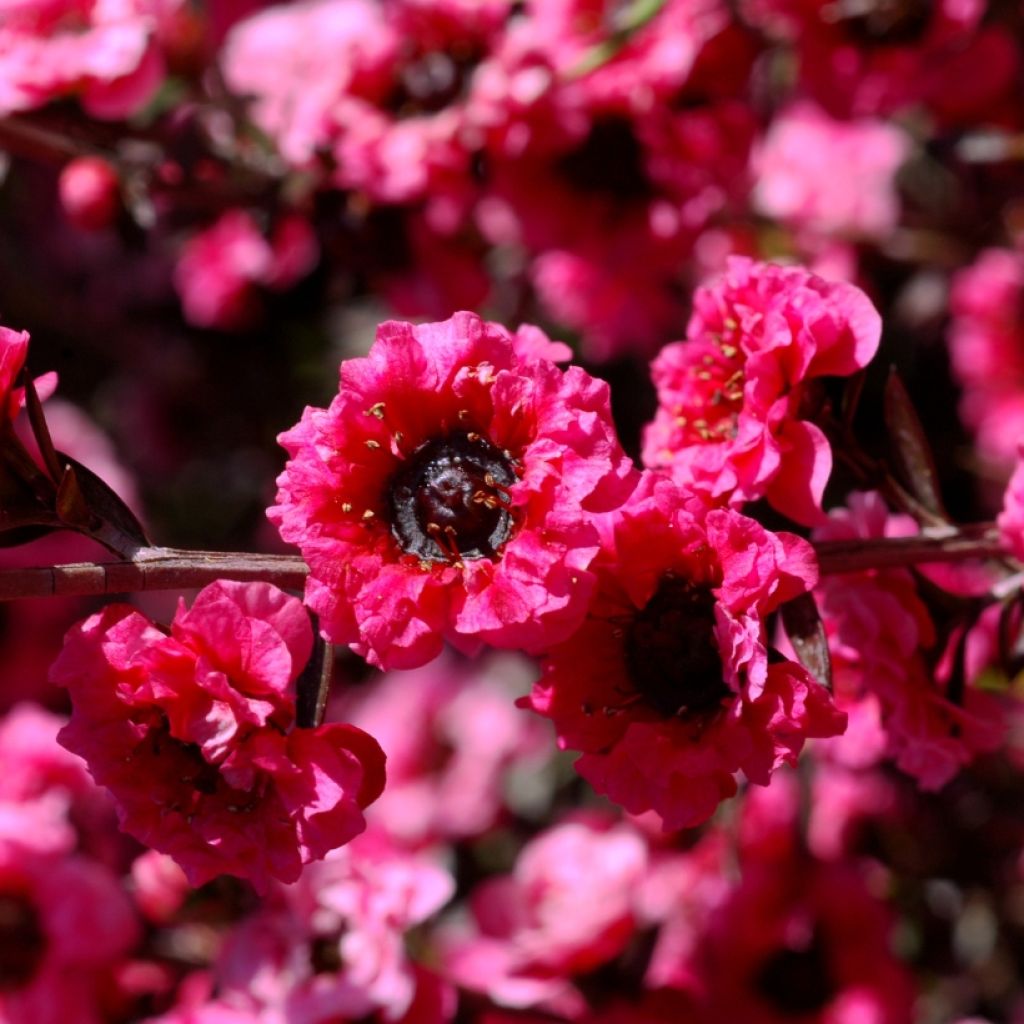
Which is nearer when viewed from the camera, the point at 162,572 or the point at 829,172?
the point at 162,572

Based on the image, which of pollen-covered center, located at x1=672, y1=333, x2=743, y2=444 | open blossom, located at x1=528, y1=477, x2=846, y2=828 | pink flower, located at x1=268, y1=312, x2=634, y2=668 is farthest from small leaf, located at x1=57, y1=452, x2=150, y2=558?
pollen-covered center, located at x1=672, y1=333, x2=743, y2=444

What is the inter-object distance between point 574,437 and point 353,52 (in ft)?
3.34

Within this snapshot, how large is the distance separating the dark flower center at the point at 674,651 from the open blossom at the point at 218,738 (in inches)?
7.9

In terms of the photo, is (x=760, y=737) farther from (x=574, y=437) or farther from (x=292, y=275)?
(x=292, y=275)

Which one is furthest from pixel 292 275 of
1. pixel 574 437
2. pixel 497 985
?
pixel 574 437

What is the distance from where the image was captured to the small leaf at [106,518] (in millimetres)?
965

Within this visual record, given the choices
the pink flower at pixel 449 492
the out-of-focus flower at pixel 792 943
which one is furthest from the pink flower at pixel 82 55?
the out-of-focus flower at pixel 792 943

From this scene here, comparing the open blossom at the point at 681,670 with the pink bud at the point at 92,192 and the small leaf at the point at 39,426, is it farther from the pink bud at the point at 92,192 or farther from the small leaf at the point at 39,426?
the pink bud at the point at 92,192

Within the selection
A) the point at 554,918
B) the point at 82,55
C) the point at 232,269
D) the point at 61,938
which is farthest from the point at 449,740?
the point at 82,55

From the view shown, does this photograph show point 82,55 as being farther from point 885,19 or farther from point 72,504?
point 885,19

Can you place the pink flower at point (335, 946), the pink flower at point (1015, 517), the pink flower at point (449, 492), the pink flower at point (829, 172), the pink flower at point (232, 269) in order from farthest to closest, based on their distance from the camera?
the pink flower at point (829, 172) < the pink flower at point (232, 269) < the pink flower at point (335, 946) < the pink flower at point (1015, 517) < the pink flower at point (449, 492)

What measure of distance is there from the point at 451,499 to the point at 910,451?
381mm

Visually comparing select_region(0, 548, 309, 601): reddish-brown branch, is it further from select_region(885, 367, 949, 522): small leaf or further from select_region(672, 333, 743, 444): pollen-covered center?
select_region(885, 367, 949, 522): small leaf

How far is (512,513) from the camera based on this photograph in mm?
956
